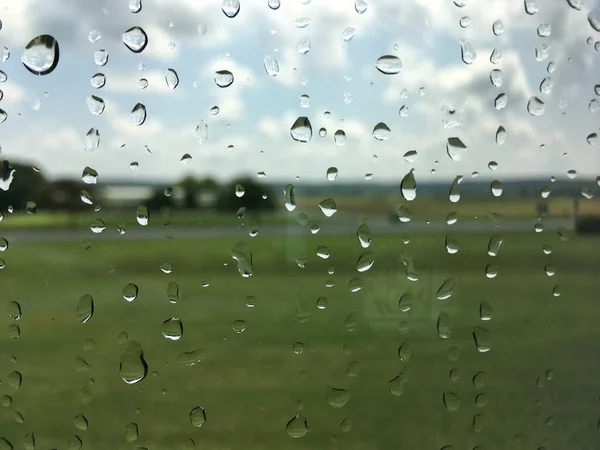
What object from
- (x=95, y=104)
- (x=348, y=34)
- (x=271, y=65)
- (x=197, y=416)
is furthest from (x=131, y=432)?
(x=348, y=34)

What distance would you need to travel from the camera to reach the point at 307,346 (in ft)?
2.73

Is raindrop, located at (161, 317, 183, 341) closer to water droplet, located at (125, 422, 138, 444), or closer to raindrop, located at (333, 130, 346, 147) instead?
water droplet, located at (125, 422, 138, 444)

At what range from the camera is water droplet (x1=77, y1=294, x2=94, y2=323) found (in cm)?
81

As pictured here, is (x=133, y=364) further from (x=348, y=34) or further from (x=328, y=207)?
(x=348, y=34)

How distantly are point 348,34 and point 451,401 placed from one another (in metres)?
0.67

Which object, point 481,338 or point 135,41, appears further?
point 481,338

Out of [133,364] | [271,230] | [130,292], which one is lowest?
[133,364]

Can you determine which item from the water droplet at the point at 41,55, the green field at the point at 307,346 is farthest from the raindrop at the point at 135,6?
the green field at the point at 307,346

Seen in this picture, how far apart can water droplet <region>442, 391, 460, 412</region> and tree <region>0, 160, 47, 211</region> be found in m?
0.79

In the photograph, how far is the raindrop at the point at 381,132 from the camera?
0.80 meters

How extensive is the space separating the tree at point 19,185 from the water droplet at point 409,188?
60 centimetres

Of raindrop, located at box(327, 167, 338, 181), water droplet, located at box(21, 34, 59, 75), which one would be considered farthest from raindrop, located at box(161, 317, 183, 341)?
water droplet, located at box(21, 34, 59, 75)

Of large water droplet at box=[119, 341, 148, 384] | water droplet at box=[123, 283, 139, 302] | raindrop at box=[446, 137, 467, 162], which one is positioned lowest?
large water droplet at box=[119, 341, 148, 384]

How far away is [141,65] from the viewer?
769 millimetres
